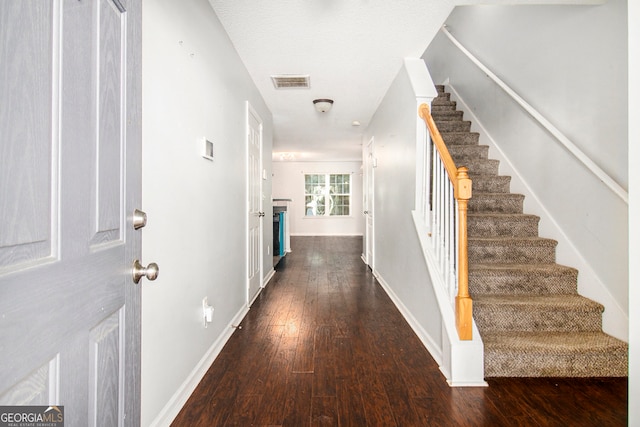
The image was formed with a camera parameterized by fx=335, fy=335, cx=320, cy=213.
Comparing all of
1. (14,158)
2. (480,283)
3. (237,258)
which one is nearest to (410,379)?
(480,283)

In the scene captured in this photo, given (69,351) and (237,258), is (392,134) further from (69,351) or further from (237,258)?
(69,351)

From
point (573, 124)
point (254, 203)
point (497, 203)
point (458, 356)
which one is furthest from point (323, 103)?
point (458, 356)

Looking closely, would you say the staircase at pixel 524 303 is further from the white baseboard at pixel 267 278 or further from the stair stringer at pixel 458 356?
the white baseboard at pixel 267 278

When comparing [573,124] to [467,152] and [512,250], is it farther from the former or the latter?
[467,152]

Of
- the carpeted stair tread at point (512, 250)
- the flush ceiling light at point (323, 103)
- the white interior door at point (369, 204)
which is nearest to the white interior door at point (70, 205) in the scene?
the carpeted stair tread at point (512, 250)

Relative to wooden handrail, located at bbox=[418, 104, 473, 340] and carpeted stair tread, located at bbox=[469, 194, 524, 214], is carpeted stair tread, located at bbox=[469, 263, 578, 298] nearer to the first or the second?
wooden handrail, located at bbox=[418, 104, 473, 340]

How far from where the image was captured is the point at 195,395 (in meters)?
1.80

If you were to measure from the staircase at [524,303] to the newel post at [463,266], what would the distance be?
208 millimetres

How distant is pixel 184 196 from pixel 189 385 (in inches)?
40.2

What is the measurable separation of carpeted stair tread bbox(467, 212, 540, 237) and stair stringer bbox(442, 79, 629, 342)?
0.08 meters

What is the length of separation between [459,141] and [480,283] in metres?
1.99

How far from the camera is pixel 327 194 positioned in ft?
35.6

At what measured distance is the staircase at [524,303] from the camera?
1.97 metres

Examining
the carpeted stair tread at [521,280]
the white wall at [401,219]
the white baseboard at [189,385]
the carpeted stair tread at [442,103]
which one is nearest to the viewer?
the white baseboard at [189,385]
